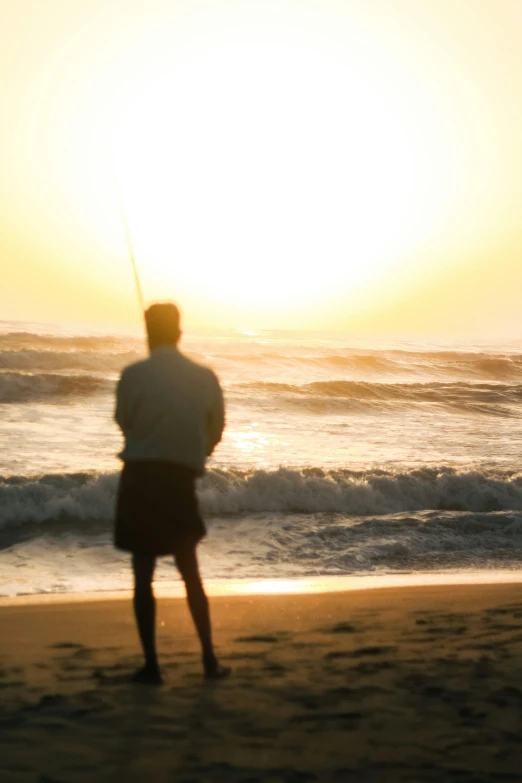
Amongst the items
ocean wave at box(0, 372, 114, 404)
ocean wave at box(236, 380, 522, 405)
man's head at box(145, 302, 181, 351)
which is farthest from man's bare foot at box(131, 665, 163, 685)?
ocean wave at box(236, 380, 522, 405)

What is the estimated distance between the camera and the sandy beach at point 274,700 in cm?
299

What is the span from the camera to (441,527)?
979 cm

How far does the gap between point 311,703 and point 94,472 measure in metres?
8.14

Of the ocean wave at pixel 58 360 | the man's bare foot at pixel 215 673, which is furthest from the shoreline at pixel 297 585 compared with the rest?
the ocean wave at pixel 58 360

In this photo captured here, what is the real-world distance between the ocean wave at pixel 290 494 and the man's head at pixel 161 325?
6215mm

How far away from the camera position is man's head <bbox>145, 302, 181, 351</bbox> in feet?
13.1

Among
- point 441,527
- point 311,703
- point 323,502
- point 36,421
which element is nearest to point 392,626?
point 311,703

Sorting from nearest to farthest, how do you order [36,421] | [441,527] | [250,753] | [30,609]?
1. [250,753]
2. [30,609]
3. [441,527]
4. [36,421]

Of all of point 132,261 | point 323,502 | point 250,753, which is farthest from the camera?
point 323,502

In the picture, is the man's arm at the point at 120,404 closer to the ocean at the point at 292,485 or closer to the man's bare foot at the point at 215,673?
the man's bare foot at the point at 215,673

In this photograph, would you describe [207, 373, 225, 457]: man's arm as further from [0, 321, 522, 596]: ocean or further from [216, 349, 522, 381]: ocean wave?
[216, 349, 522, 381]: ocean wave

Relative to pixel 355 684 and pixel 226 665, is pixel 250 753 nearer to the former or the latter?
pixel 355 684

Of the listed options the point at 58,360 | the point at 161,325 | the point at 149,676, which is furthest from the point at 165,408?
the point at 58,360

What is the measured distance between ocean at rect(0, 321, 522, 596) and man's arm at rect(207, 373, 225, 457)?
3323 millimetres
